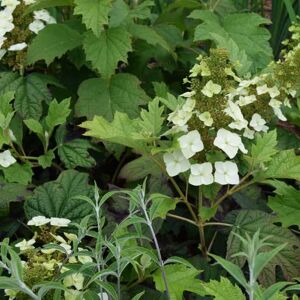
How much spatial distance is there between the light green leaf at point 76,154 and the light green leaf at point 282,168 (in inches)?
22.3

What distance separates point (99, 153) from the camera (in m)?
2.30

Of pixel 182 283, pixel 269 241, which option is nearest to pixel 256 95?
pixel 269 241

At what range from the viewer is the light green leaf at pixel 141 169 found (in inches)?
76.0

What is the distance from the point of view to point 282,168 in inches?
67.2

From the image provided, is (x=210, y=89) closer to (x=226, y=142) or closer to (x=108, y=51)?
(x=226, y=142)

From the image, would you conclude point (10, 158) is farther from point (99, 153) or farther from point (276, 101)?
point (276, 101)

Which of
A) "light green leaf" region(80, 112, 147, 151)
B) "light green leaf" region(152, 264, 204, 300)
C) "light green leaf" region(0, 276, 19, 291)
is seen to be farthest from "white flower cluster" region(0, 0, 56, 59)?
"light green leaf" region(0, 276, 19, 291)

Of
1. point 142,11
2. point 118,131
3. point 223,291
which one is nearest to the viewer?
point 223,291

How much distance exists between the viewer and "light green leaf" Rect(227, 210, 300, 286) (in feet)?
5.83

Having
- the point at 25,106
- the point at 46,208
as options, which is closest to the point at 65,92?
the point at 25,106

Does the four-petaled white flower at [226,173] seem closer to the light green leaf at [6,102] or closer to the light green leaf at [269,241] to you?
the light green leaf at [269,241]

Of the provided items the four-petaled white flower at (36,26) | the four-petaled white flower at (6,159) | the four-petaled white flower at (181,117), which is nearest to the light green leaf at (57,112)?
the four-petaled white flower at (6,159)

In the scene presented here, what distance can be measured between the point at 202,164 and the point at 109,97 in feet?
2.23

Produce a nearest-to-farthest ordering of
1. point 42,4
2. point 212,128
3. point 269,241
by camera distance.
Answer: point 212,128
point 269,241
point 42,4
